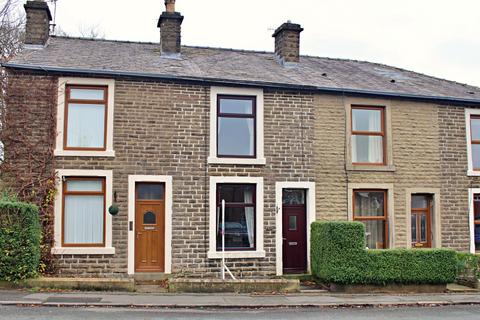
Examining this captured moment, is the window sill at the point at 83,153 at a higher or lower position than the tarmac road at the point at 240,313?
higher

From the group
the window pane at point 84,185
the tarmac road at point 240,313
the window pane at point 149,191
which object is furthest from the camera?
the window pane at point 149,191

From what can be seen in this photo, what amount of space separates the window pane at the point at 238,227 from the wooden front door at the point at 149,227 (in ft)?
5.45

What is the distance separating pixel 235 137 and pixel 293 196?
8.25ft

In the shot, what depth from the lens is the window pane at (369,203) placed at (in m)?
17.2

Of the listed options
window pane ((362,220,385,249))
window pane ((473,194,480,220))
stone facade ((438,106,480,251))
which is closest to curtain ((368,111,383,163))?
window pane ((362,220,385,249))

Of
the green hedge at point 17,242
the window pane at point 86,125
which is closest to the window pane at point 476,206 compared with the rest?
the window pane at point 86,125

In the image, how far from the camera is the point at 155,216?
51.4ft

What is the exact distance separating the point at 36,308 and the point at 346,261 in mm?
7603

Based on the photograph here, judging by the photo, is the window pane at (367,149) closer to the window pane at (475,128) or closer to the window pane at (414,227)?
the window pane at (414,227)

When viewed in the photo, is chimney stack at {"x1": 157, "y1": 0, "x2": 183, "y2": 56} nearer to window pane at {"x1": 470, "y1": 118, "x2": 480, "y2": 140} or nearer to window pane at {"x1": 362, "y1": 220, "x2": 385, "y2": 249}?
window pane at {"x1": 362, "y1": 220, "x2": 385, "y2": 249}

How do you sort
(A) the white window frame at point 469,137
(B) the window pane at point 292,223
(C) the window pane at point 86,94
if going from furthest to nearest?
(A) the white window frame at point 469,137, (B) the window pane at point 292,223, (C) the window pane at point 86,94

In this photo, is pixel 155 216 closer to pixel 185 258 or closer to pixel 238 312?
pixel 185 258

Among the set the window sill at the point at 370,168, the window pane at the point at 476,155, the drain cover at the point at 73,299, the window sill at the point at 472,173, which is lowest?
the drain cover at the point at 73,299

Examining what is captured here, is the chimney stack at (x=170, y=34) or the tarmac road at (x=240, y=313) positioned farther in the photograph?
the chimney stack at (x=170, y=34)
